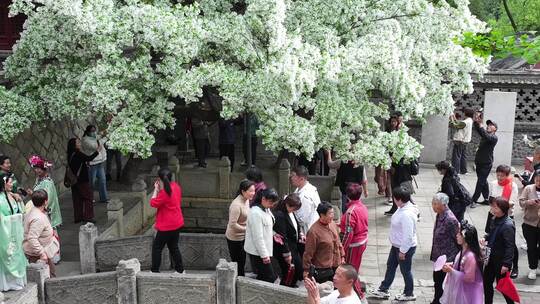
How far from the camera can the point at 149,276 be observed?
27.0ft

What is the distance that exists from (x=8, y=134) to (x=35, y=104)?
71 centimetres

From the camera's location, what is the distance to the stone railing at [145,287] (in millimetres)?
8023

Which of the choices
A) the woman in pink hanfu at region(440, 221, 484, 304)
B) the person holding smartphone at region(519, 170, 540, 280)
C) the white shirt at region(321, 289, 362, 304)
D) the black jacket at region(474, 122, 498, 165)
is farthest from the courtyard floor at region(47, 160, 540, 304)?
the white shirt at region(321, 289, 362, 304)

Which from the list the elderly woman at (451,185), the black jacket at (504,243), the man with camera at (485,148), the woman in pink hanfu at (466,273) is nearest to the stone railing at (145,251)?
the woman in pink hanfu at (466,273)

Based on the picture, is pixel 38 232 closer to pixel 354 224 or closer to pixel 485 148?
pixel 354 224

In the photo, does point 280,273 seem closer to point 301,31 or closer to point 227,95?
A: point 227,95

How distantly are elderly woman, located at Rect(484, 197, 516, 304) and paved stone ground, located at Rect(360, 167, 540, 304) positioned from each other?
1.29 metres

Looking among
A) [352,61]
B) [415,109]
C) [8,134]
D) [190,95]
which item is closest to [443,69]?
[415,109]

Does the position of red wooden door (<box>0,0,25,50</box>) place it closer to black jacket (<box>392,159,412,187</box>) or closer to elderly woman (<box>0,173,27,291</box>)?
elderly woman (<box>0,173,27,291</box>)

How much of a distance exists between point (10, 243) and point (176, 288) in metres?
2.34

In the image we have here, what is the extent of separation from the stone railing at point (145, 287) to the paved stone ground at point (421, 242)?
2309 millimetres

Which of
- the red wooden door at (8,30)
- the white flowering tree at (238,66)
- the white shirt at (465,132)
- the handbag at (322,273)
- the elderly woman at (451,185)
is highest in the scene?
the red wooden door at (8,30)

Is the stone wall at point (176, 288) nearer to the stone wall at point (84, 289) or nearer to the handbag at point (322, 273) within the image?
the stone wall at point (84, 289)

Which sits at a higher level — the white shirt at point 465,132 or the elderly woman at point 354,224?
the white shirt at point 465,132
